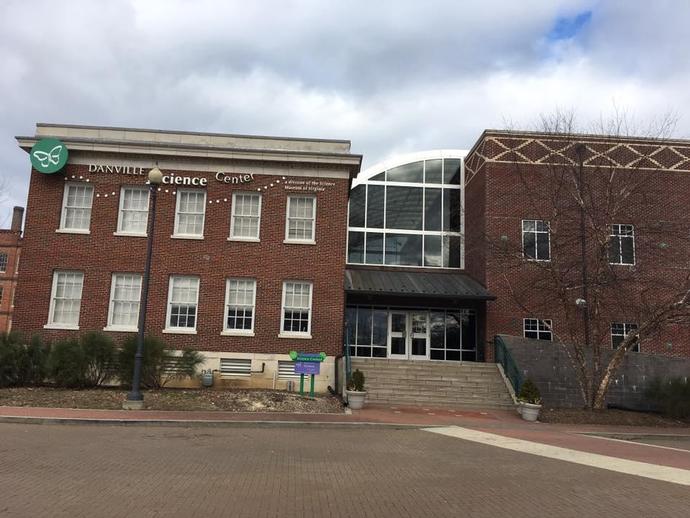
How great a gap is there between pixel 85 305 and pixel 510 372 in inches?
587

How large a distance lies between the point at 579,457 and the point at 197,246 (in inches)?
572

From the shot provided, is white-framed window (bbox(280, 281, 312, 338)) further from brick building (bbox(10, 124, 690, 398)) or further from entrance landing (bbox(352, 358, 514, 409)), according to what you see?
entrance landing (bbox(352, 358, 514, 409))

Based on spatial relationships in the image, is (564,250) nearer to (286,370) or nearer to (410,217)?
(410,217)

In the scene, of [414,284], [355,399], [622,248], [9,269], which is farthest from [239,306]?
[9,269]

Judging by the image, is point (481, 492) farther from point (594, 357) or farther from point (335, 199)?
point (335, 199)

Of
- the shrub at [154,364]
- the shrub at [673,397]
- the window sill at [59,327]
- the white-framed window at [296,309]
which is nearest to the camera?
the shrub at [154,364]

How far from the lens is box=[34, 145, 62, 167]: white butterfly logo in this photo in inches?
784

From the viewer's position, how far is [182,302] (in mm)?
20062

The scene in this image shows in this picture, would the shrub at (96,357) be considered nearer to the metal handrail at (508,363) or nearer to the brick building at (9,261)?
the metal handrail at (508,363)

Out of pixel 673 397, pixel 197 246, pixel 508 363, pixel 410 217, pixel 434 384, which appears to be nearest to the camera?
pixel 673 397

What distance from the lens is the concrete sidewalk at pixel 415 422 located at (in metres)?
11.5

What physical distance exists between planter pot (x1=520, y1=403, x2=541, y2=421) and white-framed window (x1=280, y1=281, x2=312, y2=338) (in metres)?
7.73

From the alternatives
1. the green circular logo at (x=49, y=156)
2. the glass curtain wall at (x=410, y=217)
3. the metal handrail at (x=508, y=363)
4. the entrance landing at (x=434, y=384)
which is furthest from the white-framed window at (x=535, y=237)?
the green circular logo at (x=49, y=156)

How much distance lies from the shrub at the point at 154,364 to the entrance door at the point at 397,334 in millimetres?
9141
